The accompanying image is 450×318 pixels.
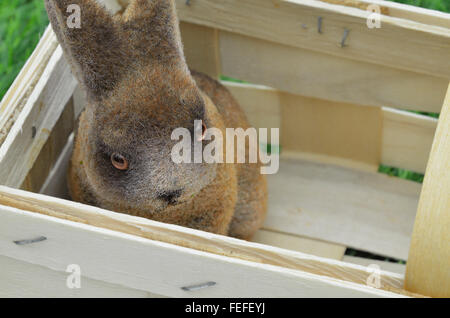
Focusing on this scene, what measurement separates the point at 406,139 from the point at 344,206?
23cm

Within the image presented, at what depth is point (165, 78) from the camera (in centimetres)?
93

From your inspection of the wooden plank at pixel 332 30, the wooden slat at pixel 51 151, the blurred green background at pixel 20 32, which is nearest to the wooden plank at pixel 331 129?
the blurred green background at pixel 20 32

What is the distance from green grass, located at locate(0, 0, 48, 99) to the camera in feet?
4.49

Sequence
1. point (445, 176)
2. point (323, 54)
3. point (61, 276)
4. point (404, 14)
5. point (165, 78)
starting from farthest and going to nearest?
point (323, 54), point (404, 14), point (61, 276), point (165, 78), point (445, 176)

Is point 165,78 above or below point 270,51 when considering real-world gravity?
below

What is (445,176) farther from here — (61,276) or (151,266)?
(61,276)

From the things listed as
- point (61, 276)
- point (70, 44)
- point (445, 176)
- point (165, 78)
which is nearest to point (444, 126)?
point (445, 176)

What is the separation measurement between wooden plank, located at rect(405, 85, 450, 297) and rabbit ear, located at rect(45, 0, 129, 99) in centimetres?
45

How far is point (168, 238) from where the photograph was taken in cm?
96

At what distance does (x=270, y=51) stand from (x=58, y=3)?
67 centimetres

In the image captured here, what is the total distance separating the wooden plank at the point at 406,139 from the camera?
5.00 feet

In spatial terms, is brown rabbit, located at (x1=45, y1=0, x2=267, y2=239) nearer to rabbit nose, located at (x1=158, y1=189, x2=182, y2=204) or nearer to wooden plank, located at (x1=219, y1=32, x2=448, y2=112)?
rabbit nose, located at (x1=158, y1=189, x2=182, y2=204)

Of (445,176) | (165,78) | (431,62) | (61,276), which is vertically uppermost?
(431,62)

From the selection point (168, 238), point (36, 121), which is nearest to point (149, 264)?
point (168, 238)
